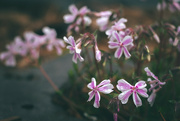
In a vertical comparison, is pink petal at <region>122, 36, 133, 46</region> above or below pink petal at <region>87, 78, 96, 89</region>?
above

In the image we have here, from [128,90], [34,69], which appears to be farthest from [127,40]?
[34,69]

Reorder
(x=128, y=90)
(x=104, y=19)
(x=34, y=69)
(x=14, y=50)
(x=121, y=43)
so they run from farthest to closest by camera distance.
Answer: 1. (x=34, y=69)
2. (x=14, y=50)
3. (x=104, y=19)
4. (x=121, y=43)
5. (x=128, y=90)

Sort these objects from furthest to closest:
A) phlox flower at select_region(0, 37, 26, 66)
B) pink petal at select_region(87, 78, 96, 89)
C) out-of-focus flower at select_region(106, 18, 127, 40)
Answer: phlox flower at select_region(0, 37, 26, 66) → out-of-focus flower at select_region(106, 18, 127, 40) → pink petal at select_region(87, 78, 96, 89)

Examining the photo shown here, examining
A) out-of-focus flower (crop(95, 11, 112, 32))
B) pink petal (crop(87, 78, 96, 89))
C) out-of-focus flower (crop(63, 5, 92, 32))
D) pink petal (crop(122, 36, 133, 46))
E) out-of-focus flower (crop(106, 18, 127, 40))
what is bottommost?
pink petal (crop(87, 78, 96, 89))

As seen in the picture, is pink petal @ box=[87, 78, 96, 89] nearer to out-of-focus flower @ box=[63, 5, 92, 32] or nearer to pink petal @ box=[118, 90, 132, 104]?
pink petal @ box=[118, 90, 132, 104]

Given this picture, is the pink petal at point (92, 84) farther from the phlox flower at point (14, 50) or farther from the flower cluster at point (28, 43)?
the phlox flower at point (14, 50)

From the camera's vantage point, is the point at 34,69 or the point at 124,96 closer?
the point at 124,96

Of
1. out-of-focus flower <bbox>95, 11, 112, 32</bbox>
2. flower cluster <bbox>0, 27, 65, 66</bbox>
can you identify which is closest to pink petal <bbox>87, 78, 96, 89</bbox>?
out-of-focus flower <bbox>95, 11, 112, 32</bbox>

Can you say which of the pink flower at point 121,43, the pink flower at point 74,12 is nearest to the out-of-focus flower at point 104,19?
the pink flower at point 74,12

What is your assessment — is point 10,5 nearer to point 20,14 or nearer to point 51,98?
point 20,14

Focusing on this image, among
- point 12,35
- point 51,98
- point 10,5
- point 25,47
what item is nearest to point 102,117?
point 51,98

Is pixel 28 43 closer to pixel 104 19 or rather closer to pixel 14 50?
pixel 14 50
